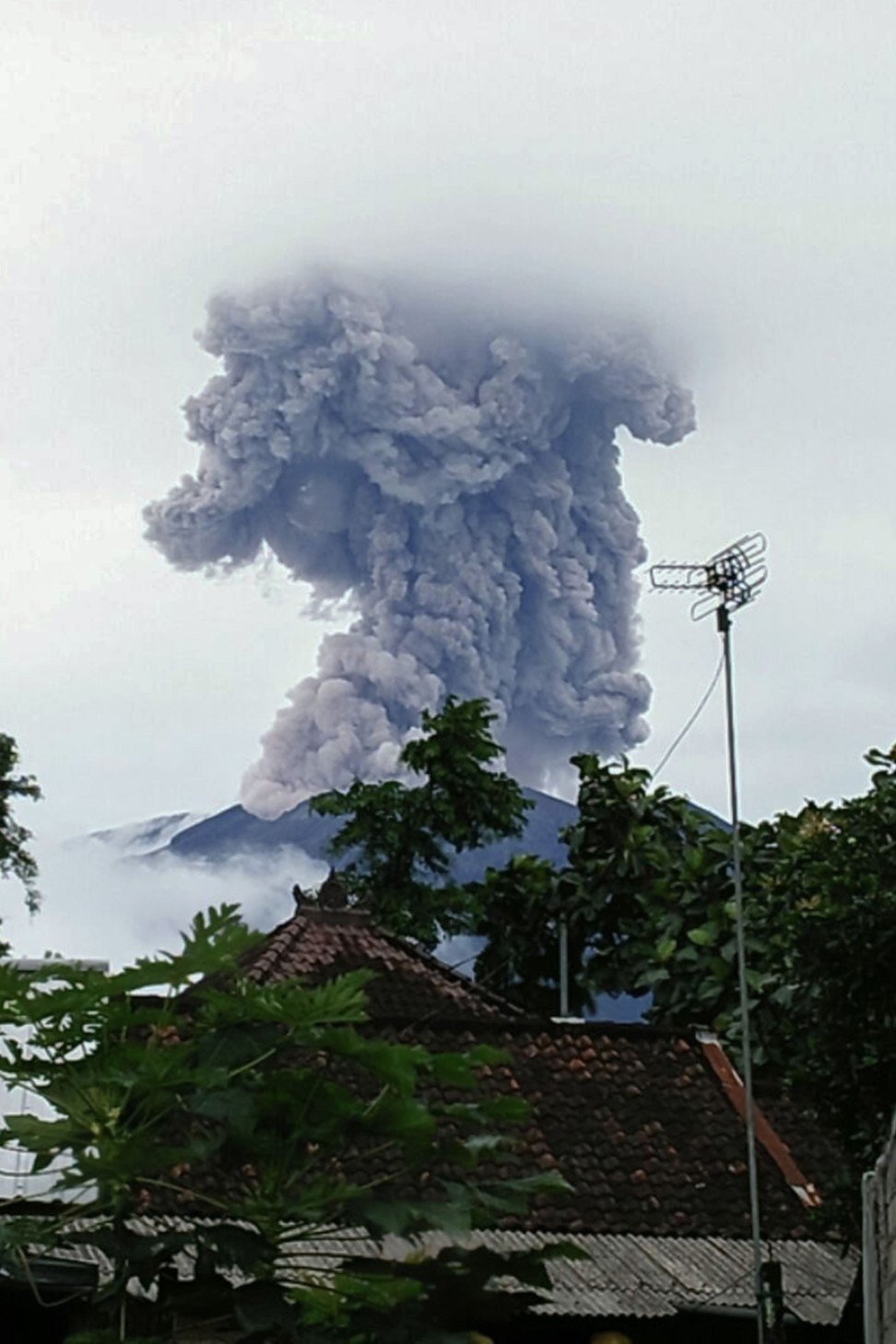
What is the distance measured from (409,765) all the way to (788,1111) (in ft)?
40.2

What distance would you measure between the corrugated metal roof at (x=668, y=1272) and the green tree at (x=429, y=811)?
13613 mm

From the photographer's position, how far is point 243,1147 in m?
4.34

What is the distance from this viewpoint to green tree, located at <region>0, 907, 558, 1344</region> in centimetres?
429

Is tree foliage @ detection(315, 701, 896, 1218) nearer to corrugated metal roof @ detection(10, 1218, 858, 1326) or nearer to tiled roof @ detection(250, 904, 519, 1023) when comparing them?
corrugated metal roof @ detection(10, 1218, 858, 1326)

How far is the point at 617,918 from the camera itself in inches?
860

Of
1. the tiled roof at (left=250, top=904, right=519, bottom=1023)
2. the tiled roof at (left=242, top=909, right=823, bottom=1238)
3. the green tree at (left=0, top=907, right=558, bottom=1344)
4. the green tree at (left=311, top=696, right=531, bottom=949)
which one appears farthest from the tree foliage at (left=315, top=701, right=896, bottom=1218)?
the green tree at (left=0, top=907, right=558, bottom=1344)

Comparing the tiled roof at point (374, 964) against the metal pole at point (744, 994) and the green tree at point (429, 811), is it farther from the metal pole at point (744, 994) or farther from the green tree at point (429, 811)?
the green tree at point (429, 811)

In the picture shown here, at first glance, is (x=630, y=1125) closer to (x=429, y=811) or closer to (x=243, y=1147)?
(x=243, y=1147)

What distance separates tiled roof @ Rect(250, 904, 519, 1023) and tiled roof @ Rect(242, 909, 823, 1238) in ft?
0.31

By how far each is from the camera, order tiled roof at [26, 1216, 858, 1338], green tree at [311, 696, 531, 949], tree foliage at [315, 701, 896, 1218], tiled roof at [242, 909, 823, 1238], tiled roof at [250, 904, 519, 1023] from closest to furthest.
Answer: tree foliage at [315, 701, 896, 1218] < tiled roof at [26, 1216, 858, 1338] < tiled roof at [242, 909, 823, 1238] < tiled roof at [250, 904, 519, 1023] < green tree at [311, 696, 531, 949]

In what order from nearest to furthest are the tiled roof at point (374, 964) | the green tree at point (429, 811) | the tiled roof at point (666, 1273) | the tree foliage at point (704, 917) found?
the tree foliage at point (704, 917) < the tiled roof at point (666, 1273) < the tiled roof at point (374, 964) < the green tree at point (429, 811)

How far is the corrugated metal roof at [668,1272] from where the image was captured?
35.7 ft

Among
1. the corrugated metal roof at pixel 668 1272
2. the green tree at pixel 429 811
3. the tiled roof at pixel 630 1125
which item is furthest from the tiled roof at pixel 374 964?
the green tree at pixel 429 811

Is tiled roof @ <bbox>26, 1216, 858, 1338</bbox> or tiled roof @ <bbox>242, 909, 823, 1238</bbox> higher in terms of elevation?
tiled roof @ <bbox>242, 909, 823, 1238</bbox>
